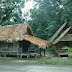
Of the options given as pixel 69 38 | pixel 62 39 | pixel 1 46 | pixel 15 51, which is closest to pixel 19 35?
pixel 15 51

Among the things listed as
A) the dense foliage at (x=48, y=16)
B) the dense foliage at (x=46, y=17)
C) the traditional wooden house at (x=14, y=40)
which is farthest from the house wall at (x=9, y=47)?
the dense foliage at (x=48, y=16)

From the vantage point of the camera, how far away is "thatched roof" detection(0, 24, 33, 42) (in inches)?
598

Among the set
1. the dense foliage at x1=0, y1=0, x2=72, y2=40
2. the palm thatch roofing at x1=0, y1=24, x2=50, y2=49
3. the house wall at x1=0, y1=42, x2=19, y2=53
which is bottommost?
the house wall at x1=0, y1=42, x2=19, y2=53

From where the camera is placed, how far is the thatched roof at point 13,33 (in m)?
15.2

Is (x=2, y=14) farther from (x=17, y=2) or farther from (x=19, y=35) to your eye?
(x=19, y=35)

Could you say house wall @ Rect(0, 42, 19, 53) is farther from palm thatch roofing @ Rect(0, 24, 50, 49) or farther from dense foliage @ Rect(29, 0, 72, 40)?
dense foliage @ Rect(29, 0, 72, 40)

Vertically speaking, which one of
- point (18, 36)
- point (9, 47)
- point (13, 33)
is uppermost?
point (13, 33)

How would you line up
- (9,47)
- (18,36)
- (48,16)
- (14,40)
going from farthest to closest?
(48,16) → (9,47) → (18,36) → (14,40)

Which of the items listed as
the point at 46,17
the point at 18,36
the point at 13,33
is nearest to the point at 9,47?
the point at 13,33

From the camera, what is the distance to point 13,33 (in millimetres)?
16391

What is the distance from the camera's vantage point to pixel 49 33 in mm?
25250

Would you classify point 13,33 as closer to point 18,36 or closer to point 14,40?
point 18,36

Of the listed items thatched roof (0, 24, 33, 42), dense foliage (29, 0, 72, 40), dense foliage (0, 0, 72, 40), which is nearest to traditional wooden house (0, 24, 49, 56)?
thatched roof (0, 24, 33, 42)

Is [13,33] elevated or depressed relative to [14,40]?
elevated
